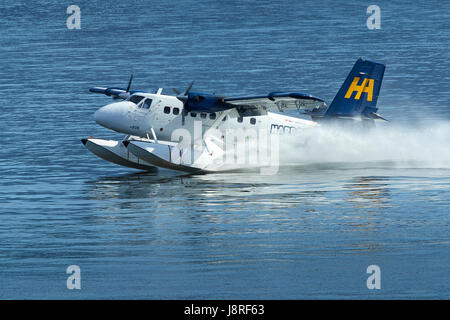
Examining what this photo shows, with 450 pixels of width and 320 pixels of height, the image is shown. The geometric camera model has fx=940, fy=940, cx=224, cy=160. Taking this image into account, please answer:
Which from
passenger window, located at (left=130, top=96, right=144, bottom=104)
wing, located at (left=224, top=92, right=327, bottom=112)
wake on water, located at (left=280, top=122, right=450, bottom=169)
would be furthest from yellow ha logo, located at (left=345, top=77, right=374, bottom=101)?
passenger window, located at (left=130, top=96, right=144, bottom=104)

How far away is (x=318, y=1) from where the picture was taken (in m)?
130

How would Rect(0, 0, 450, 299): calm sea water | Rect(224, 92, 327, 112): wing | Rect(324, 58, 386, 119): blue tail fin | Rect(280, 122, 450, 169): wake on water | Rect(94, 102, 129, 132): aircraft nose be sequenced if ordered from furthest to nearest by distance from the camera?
Rect(324, 58, 386, 119): blue tail fin < Rect(280, 122, 450, 169): wake on water < Rect(94, 102, 129, 132): aircraft nose < Rect(224, 92, 327, 112): wing < Rect(0, 0, 450, 299): calm sea water

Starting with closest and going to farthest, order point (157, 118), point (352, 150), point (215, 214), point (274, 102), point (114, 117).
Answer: point (215, 214) < point (274, 102) < point (114, 117) < point (157, 118) < point (352, 150)

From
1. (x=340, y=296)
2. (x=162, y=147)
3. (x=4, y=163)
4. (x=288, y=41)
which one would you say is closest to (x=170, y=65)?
(x=288, y=41)

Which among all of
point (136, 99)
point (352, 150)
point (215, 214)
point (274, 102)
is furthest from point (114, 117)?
point (352, 150)

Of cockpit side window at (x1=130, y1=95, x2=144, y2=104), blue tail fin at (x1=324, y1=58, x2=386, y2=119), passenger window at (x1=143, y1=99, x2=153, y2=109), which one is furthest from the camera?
blue tail fin at (x1=324, y1=58, x2=386, y2=119)

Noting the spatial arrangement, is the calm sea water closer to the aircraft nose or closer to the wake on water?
the wake on water

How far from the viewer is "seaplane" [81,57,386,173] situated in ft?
121

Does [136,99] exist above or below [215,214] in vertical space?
above

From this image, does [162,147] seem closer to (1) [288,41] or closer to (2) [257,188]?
(2) [257,188]

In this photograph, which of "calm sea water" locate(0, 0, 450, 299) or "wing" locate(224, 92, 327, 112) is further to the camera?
"wing" locate(224, 92, 327, 112)

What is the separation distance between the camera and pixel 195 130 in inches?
1497

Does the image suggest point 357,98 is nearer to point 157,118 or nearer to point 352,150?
point 352,150

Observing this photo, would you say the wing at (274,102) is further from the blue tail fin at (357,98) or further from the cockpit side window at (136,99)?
the cockpit side window at (136,99)
